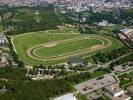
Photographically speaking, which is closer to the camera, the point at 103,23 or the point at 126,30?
the point at 126,30

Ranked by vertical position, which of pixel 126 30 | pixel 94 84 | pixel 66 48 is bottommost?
pixel 94 84

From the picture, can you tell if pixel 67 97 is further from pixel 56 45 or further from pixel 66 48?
pixel 56 45

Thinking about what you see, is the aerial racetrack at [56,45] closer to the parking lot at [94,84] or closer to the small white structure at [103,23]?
the parking lot at [94,84]

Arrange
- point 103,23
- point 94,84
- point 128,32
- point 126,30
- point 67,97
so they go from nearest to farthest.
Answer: point 67,97 → point 94,84 → point 128,32 → point 126,30 → point 103,23

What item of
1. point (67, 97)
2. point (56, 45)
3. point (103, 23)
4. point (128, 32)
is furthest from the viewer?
point (103, 23)

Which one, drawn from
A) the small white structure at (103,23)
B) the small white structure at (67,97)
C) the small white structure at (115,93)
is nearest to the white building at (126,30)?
the small white structure at (103,23)

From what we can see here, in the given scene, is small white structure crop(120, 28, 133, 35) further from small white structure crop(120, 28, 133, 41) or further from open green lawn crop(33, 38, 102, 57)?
open green lawn crop(33, 38, 102, 57)

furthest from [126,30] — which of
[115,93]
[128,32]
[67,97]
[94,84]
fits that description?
[67,97]

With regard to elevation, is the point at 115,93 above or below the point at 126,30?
below

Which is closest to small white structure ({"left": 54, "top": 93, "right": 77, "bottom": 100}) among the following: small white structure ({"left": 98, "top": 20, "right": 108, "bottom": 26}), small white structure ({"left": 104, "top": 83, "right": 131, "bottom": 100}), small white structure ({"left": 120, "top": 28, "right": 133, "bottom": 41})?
small white structure ({"left": 104, "top": 83, "right": 131, "bottom": 100})
